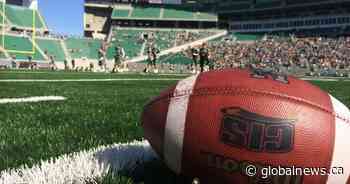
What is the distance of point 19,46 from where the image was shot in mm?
55750

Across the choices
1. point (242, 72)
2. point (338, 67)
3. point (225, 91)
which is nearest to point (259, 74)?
point (242, 72)

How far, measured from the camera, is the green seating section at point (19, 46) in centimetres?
5415

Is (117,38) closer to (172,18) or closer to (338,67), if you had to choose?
(172,18)

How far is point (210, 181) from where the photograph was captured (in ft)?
7.95

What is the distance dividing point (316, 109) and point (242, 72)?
448mm

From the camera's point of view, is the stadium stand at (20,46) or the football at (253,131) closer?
the football at (253,131)

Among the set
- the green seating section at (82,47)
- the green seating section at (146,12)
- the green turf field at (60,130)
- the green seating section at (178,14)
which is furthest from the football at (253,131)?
the green seating section at (146,12)

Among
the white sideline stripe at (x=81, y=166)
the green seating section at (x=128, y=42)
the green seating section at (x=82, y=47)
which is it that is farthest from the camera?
the green seating section at (x=128, y=42)

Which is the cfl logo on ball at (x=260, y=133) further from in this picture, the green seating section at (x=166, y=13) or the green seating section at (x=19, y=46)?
the green seating section at (x=166, y=13)

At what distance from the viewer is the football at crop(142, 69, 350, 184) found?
88.6 inches

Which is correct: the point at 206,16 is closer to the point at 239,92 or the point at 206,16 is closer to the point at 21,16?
the point at 21,16

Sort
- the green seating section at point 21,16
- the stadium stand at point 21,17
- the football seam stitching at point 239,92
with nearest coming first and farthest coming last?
1. the football seam stitching at point 239,92
2. the stadium stand at point 21,17
3. the green seating section at point 21,16

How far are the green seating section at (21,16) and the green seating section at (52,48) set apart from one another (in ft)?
18.3

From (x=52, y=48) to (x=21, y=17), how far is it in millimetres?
8931
